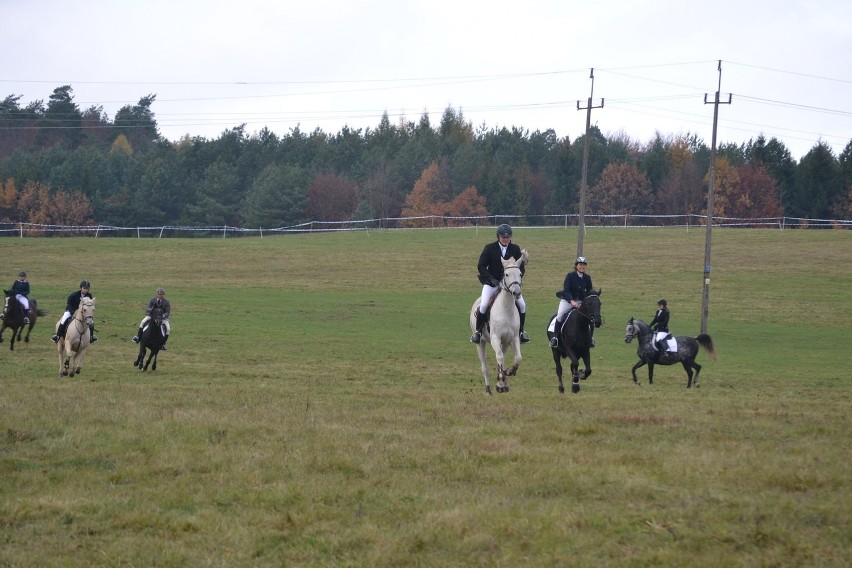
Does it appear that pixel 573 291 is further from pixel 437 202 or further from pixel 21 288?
pixel 437 202

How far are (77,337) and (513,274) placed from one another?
12.2 meters

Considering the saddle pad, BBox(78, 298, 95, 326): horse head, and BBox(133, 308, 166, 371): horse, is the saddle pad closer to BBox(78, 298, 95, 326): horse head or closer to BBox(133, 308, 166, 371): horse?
BBox(133, 308, 166, 371): horse

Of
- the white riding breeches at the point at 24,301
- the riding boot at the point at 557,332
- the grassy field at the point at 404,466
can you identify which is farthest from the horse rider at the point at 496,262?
the white riding breeches at the point at 24,301

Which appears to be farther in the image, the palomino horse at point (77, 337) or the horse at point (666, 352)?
the horse at point (666, 352)

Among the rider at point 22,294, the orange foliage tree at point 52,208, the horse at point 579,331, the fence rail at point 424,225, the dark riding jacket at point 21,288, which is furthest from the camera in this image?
the orange foliage tree at point 52,208

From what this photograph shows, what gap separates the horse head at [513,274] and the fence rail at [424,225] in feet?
241

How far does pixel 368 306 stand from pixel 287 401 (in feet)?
107

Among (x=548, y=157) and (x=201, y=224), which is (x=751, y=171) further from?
(x=201, y=224)

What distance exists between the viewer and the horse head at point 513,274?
1809 cm

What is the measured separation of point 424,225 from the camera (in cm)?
10844

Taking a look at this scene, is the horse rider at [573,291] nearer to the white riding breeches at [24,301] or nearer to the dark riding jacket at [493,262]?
the dark riding jacket at [493,262]

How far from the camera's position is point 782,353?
35500 millimetres

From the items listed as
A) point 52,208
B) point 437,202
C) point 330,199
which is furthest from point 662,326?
point 330,199

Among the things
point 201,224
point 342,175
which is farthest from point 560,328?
point 342,175
